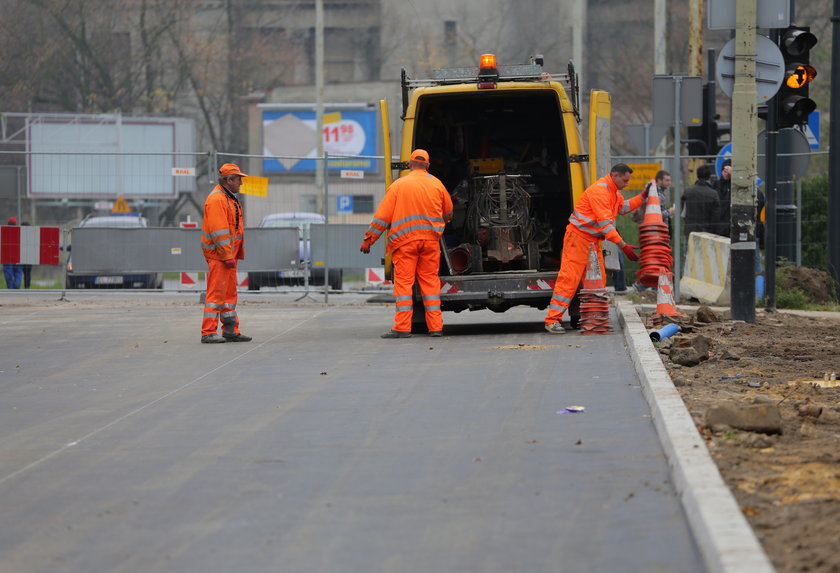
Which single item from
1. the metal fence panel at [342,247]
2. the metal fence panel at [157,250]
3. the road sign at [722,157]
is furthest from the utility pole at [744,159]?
the metal fence panel at [157,250]

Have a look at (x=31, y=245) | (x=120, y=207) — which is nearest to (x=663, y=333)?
(x=31, y=245)

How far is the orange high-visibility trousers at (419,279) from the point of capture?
14156mm

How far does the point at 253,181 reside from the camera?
21.5 m

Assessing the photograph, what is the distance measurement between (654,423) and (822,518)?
2.43 m

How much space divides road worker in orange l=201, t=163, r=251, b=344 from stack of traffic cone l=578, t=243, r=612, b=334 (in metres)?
3.21

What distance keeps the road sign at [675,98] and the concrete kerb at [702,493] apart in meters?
9.56

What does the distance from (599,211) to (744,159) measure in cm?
192

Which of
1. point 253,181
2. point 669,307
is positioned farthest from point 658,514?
point 253,181

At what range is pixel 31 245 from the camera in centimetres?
2141

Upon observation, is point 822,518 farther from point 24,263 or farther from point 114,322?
point 24,263

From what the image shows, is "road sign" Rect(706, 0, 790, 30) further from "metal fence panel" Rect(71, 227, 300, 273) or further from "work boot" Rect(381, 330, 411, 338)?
"metal fence panel" Rect(71, 227, 300, 273)

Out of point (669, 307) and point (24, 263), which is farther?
point (24, 263)

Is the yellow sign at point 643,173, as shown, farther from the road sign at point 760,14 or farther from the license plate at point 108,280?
the license plate at point 108,280

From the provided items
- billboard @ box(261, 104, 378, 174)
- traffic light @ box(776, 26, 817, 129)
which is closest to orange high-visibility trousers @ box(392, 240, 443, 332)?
traffic light @ box(776, 26, 817, 129)
